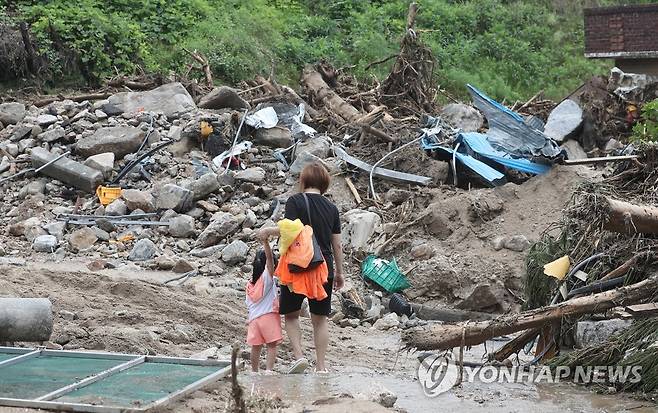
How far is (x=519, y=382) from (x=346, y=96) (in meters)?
10.5

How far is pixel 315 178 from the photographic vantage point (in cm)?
629

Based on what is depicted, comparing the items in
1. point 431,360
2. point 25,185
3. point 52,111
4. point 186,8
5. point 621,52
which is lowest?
point 431,360

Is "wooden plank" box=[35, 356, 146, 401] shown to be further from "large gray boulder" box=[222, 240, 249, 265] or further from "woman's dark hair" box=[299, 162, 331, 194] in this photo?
"large gray boulder" box=[222, 240, 249, 265]

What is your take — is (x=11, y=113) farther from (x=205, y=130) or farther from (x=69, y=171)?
(x=205, y=130)

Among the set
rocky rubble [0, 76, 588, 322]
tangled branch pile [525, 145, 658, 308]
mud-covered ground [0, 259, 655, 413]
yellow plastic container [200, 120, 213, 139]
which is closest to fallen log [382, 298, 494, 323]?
rocky rubble [0, 76, 588, 322]

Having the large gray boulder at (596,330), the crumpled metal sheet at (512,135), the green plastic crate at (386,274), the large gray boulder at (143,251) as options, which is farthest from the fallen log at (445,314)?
the large gray boulder at (596,330)

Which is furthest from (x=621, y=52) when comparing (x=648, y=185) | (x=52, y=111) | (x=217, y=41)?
(x=648, y=185)

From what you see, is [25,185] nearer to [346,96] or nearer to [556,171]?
[346,96]

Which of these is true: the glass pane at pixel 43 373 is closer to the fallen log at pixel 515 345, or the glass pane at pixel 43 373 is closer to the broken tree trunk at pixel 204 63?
the fallen log at pixel 515 345

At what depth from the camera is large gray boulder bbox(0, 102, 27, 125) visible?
14414 millimetres

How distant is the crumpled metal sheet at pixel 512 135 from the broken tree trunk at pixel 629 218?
6.70 meters

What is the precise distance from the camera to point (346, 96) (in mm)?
16172

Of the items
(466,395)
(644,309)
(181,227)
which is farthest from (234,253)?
(644,309)

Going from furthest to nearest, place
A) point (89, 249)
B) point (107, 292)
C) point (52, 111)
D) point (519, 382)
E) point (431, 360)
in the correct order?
point (52, 111) < point (89, 249) < point (107, 292) < point (431, 360) < point (519, 382)
